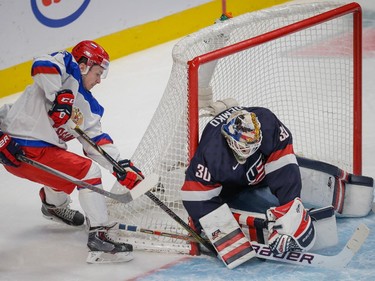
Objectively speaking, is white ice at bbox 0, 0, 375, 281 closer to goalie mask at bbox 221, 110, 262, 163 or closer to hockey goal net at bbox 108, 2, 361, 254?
hockey goal net at bbox 108, 2, 361, 254

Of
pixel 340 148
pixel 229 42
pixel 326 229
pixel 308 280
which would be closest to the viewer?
pixel 308 280

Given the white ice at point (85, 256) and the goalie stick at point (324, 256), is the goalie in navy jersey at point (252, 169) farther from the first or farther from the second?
the white ice at point (85, 256)

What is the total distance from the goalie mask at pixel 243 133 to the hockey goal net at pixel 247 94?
0.51 feet

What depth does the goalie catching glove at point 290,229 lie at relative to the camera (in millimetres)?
3621

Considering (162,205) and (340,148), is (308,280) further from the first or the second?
(340,148)

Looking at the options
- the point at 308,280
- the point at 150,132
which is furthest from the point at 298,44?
the point at 308,280

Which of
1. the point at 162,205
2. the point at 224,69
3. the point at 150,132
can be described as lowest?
the point at 162,205

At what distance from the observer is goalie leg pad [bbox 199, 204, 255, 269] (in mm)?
3680

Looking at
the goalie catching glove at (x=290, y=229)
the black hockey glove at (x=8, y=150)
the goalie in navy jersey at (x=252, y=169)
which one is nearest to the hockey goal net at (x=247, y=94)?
the goalie in navy jersey at (x=252, y=169)

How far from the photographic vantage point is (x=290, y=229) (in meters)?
3.62

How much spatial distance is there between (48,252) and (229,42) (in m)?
1.23

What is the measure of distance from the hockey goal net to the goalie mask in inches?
6.1

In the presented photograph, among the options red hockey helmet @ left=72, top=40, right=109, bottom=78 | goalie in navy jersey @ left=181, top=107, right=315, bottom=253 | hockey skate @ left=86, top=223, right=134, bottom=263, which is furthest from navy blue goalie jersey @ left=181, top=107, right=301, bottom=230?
red hockey helmet @ left=72, top=40, right=109, bottom=78

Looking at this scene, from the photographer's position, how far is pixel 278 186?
12.2 ft
